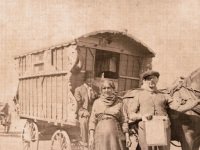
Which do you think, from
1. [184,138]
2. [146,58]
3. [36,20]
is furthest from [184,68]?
[184,138]

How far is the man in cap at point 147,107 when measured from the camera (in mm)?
4094

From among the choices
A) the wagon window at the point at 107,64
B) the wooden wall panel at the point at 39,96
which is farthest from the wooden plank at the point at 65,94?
the wagon window at the point at 107,64

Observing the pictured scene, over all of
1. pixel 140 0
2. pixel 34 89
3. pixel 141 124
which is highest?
pixel 140 0

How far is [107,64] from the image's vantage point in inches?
288

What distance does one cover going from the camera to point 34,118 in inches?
279

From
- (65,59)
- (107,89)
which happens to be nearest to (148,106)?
(107,89)

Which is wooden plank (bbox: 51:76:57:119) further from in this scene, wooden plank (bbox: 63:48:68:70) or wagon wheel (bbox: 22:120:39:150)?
wagon wheel (bbox: 22:120:39:150)

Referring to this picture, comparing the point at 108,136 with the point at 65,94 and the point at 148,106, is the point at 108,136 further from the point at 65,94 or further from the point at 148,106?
the point at 65,94

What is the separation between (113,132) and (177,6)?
4.00 m

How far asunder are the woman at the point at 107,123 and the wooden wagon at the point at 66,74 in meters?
1.65

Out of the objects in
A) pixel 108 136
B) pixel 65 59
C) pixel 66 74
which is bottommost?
pixel 108 136

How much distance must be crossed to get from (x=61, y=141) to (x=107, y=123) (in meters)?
2.41

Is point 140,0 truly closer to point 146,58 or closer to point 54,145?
point 146,58

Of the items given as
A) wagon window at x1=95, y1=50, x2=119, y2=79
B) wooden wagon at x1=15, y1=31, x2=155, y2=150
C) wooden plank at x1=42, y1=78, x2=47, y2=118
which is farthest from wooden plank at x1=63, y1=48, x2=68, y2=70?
wagon window at x1=95, y1=50, x2=119, y2=79
